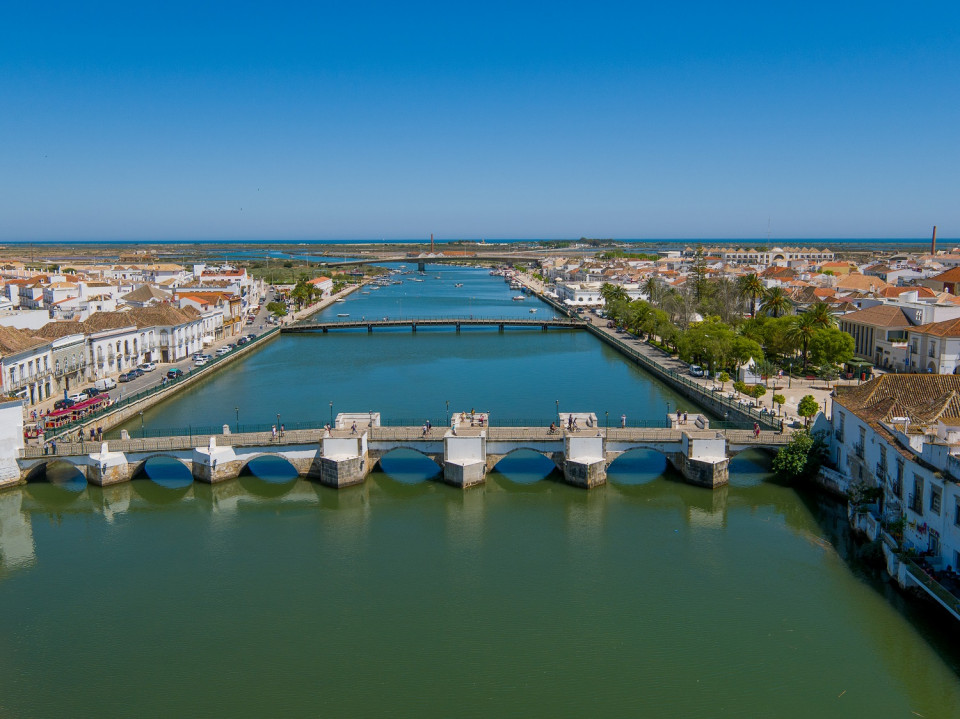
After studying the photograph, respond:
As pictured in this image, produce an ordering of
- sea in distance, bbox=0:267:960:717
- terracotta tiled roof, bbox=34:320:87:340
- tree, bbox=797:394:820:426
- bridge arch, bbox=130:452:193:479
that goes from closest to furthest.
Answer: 1. sea in distance, bbox=0:267:960:717
2. bridge arch, bbox=130:452:193:479
3. tree, bbox=797:394:820:426
4. terracotta tiled roof, bbox=34:320:87:340

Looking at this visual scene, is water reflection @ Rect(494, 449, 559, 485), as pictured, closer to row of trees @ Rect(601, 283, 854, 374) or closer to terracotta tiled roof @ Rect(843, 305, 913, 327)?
row of trees @ Rect(601, 283, 854, 374)

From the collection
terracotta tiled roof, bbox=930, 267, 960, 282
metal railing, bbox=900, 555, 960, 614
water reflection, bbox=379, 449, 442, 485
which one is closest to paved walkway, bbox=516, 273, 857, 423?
metal railing, bbox=900, 555, 960, 614

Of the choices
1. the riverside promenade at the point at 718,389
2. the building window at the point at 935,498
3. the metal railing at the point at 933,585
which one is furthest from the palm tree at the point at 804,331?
the metal railing at the point at 933,585

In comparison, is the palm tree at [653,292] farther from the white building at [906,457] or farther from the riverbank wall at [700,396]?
the white building at [906,457]

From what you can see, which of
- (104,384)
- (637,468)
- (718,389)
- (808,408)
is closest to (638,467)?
(637,468)

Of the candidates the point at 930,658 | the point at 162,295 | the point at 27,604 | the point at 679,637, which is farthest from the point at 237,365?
the point at 930,658

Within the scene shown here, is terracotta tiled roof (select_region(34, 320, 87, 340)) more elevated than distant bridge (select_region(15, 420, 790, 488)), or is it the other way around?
terracotta tiled roof (select_region(34, 320, 87, 340))

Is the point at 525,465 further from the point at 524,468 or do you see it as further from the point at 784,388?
the point at 784,388
